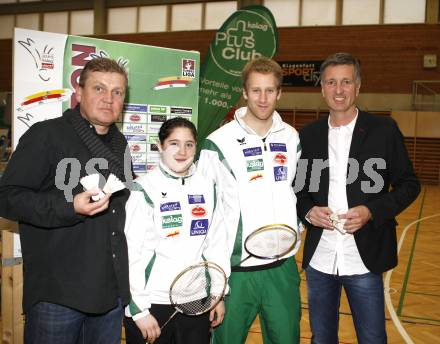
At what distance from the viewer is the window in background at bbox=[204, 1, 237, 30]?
2072 cm

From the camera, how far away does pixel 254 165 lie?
3047 millimetres

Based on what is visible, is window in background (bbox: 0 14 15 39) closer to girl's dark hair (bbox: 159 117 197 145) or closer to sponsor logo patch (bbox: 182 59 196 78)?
sponsor logo patch (bbox: 182 59 196 78)

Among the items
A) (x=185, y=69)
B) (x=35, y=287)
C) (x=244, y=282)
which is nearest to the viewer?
(x=35, y=287)

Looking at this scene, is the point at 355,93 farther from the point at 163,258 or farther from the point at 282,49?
the point at 282,49

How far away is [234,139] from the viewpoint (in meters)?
3.08

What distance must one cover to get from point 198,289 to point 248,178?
2.59ft

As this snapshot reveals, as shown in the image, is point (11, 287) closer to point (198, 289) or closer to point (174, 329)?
point (174, 329)

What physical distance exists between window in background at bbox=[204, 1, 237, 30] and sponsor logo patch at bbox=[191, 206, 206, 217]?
19.3m

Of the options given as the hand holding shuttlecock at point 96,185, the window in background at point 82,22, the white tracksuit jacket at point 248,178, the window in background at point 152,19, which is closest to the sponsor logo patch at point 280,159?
the white tracksuit jacket at point 248,178

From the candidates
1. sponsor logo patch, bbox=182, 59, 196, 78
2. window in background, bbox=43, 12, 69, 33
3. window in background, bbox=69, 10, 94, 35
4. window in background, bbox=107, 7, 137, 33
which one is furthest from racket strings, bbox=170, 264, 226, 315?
window in background, bbox=43, 12, 69, 33

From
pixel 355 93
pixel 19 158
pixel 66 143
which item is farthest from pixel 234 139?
pixel 19 158

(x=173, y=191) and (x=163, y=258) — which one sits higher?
(x=173, y=191)

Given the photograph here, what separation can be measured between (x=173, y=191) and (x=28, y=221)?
889 mm

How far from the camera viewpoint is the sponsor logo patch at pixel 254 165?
304 centimetres
